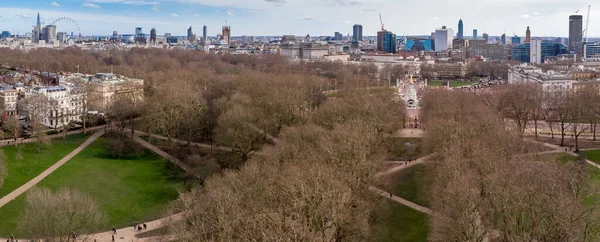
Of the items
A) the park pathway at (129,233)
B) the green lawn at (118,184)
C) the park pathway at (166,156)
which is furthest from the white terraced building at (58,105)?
the park pathway at (129,233)

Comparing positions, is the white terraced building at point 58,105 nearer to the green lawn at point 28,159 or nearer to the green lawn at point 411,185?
the green lawn at point 28,159

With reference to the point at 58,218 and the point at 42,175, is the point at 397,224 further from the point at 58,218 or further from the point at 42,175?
the point at 42,175

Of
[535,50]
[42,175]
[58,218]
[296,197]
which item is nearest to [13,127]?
[42,175]

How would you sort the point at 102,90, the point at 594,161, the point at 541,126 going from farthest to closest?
the point at 102,90 → the point at 541,126 → the point at 594,161

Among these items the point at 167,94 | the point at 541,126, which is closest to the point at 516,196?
the point at 167,94

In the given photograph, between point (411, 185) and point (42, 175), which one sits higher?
point (42, 175)

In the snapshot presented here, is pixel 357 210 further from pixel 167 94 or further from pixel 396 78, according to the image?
pixel 396 78
